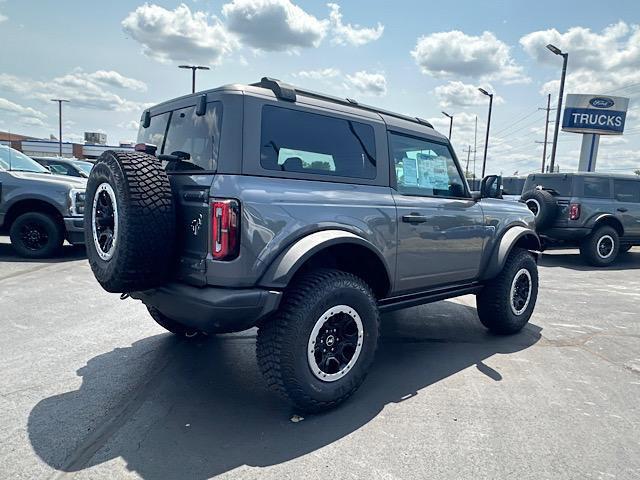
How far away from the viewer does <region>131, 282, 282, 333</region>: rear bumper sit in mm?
2475

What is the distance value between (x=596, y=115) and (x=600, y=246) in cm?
2004

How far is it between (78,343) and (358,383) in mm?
2575

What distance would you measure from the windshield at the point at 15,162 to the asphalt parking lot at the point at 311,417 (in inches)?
147

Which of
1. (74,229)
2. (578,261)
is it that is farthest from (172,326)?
(578,261)

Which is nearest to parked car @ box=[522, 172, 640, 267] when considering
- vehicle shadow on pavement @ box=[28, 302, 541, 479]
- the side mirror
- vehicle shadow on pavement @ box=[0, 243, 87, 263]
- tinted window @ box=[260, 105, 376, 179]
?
the side mirror

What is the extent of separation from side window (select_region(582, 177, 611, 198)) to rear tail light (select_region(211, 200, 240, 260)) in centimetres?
897

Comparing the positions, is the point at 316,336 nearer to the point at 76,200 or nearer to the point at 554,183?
the point at 76,200

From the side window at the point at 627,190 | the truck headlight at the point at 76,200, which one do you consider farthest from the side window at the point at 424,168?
the side window at the point at 627,190

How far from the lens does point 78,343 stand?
3.88 meters

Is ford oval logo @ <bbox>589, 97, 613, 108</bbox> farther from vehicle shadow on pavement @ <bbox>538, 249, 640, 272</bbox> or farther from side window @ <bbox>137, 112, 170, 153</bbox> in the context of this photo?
side window @ <bbox>137, 112, 170, 153</bbox>

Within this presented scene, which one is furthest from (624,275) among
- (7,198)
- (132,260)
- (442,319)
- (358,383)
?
(7,198)

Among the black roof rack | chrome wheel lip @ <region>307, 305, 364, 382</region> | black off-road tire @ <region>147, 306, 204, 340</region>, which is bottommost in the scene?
black off-road tire @ <region>147, 306, 204, 340</region>

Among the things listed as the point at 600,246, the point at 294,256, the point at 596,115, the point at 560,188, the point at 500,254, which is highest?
the point at 596,115

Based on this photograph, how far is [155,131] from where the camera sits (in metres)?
3.49
